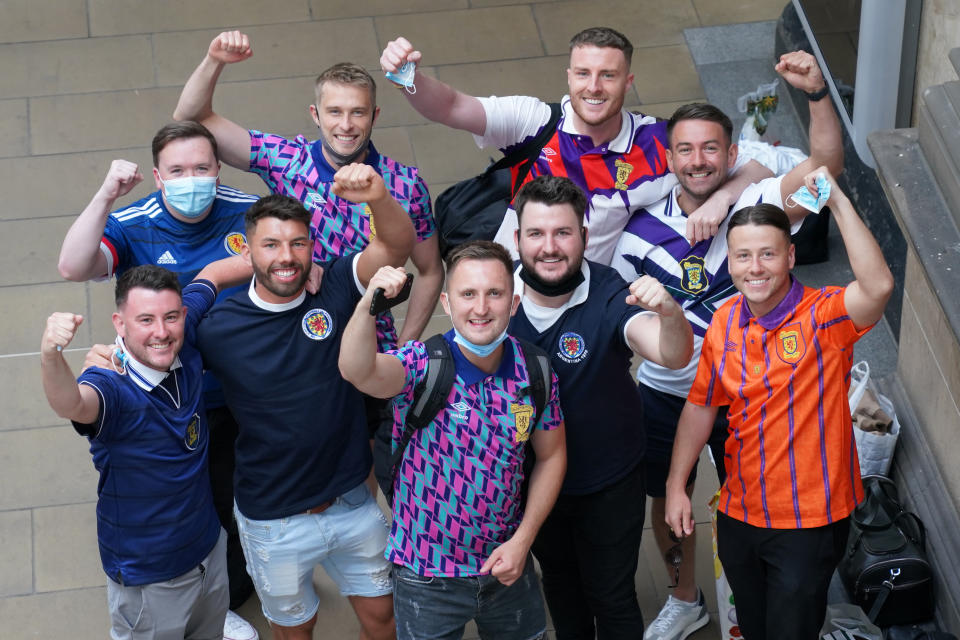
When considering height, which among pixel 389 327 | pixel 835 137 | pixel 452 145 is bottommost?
pixel 389 327

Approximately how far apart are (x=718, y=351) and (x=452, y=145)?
3.57 m

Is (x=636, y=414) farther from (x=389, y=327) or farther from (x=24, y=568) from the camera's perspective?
(x=24, y=568)

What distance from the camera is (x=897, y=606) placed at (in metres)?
4.55

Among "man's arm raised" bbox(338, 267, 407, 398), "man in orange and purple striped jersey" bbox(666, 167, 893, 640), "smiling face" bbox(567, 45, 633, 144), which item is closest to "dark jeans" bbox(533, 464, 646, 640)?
"man in orange and purple striped jersey" bbox(666, 167, 893, 640)

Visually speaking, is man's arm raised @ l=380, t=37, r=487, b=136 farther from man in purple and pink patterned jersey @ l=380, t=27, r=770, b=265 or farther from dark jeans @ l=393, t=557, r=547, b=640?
dark jeans @ l=393, t=557, r=547, b=640

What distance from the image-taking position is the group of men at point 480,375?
145 inches

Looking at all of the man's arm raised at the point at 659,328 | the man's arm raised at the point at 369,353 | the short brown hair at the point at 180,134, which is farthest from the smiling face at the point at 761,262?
the short brown hair at the point at 180,134

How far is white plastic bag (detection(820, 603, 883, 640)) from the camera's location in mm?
4500

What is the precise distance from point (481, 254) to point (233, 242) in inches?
42.6

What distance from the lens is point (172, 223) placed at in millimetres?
4293

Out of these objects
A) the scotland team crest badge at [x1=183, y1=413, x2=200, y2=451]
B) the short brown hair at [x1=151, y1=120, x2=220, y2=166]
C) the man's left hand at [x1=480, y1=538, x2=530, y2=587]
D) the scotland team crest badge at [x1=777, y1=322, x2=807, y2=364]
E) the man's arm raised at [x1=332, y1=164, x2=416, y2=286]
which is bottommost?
the man's left hand at [x1=480, y1=538, x2=530, y2=587]

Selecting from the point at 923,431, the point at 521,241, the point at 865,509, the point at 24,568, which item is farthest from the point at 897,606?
the point at 24,568

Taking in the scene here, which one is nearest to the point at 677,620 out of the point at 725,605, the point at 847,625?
the point at 725,605

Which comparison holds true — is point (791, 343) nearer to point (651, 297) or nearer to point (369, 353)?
point (651, 297)
